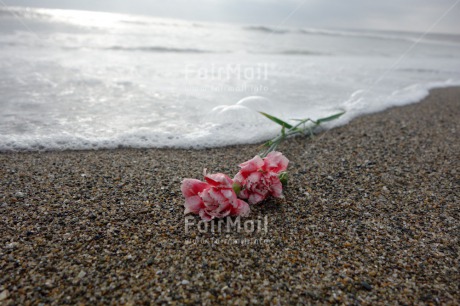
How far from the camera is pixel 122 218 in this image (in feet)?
5.20

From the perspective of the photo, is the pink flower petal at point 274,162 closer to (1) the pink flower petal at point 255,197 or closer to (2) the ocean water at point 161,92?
(1) the pink flower petal at point 255,197

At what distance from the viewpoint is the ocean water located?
276cm

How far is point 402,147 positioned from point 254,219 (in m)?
1.59

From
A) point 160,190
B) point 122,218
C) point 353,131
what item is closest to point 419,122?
point 353,131

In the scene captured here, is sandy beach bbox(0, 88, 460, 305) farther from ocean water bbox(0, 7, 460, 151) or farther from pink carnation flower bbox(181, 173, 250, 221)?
ocean water bbox(0, 7, 460, 151)

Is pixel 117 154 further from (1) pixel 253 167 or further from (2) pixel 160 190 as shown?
(1) pixel 253 167

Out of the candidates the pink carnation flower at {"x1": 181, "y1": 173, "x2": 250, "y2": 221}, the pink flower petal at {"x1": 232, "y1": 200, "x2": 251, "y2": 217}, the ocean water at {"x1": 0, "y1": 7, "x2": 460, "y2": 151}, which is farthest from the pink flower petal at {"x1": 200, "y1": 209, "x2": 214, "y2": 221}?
the ocean water at {"x1": 0, "y1": 7, "x2": 460, "y2": 151}

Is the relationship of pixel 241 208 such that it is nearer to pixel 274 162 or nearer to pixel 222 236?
pixel 222 236

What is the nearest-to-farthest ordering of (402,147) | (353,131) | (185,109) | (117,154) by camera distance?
(117,154) < (402,147) < (353,131) < (185,109)

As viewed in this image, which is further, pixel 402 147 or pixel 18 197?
pixel 402 147

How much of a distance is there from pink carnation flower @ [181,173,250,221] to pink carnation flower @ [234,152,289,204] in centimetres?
8

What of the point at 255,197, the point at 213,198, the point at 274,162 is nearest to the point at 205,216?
the point at 213,198

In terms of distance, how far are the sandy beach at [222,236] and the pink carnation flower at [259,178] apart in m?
0.12

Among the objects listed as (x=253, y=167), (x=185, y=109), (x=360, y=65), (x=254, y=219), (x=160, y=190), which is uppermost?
(x=360, y=65)
